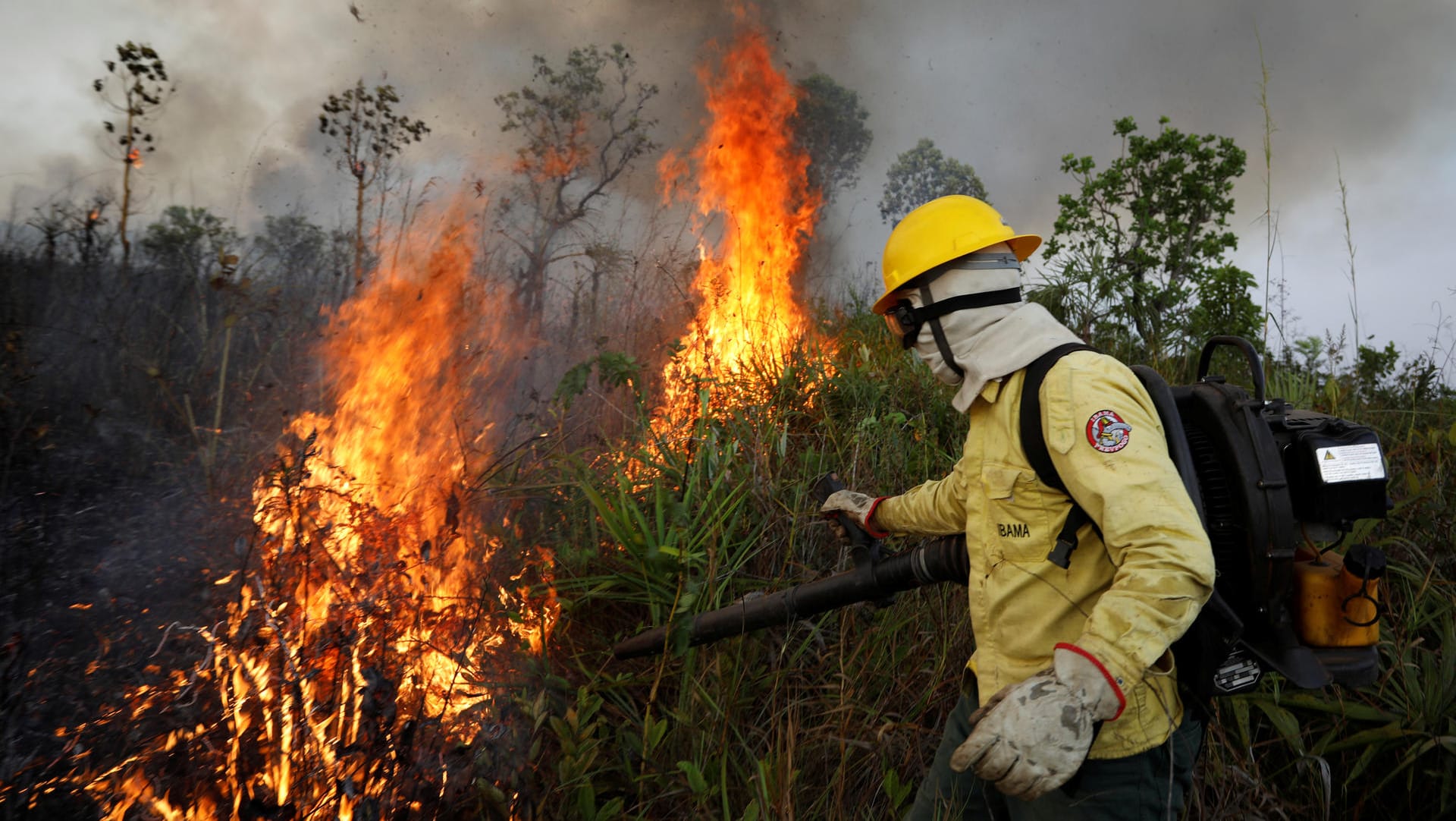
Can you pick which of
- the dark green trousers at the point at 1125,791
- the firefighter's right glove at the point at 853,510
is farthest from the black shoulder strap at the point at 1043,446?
the firefighter's right glove at the point at 853,510

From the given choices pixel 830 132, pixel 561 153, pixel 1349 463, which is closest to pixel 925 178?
pixel 830 132

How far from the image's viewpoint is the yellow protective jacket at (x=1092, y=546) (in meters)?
1.38

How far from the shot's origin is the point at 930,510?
225 cm

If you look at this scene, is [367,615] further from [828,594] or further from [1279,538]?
[1279,538]

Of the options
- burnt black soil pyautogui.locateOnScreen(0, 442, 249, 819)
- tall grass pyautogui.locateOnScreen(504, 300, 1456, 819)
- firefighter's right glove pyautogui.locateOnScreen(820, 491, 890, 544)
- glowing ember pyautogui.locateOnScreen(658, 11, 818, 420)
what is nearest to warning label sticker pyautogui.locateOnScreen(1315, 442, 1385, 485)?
firefighter's right glove pyautogui.locateOnScreen(820, 491, 890, 544)

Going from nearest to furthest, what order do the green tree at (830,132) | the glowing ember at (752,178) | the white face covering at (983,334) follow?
the white face covering at (983,334), the glowing ember at (752,178), the green tree at (830,132)

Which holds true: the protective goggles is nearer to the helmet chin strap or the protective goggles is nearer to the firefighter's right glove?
the helmet chin strap

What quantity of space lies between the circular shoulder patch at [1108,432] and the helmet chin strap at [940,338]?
42 centimetres

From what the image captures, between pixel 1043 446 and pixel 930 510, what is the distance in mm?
671

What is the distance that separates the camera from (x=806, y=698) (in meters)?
2.76

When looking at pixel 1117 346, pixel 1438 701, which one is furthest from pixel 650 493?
pixel 1117 346

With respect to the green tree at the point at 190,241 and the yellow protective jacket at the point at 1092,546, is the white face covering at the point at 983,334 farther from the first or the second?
the green tree at the point at 190,241

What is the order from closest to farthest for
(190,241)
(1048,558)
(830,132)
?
(1048,558), (190,241), (830,132)

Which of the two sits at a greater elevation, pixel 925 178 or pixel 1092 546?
pixel 925 178
